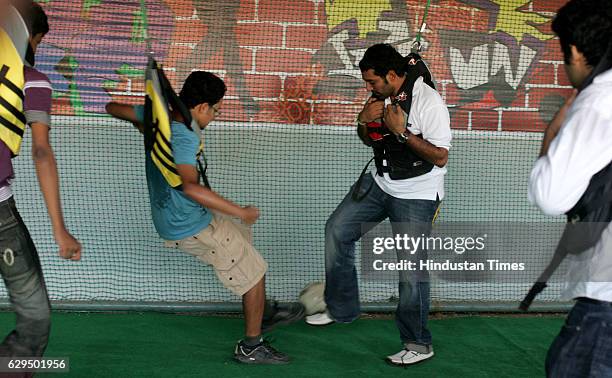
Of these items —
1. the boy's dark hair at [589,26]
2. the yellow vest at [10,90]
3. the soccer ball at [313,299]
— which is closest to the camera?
the boy's dark hair at [589,26]

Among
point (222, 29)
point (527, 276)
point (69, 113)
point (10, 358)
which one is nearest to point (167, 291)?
point (69, 113)

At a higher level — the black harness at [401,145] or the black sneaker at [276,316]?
the black harness at [401,145]

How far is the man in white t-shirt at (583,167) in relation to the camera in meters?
2.09

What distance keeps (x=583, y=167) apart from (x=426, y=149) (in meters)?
2.03

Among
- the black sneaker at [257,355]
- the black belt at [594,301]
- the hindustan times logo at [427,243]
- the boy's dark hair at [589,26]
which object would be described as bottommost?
the black sneaker at [257,355]

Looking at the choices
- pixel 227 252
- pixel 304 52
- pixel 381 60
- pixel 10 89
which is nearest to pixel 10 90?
pixel 10 89

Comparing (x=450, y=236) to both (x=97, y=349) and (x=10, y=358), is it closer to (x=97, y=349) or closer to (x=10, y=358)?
(x=97, y=349)

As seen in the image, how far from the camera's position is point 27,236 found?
3.20 metres

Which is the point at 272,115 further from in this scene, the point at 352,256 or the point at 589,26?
the point at 589,26

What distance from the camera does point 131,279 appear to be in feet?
18.1

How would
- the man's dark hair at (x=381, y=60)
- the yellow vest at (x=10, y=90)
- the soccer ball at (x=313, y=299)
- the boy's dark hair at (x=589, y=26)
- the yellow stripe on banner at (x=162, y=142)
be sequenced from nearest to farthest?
the boy's dark hair at (x=589, y=26), the yellow vest at (x=10, y=90), the yellow stripe on banner at (x=162, y=142), the man's dark hair at (x=381, y=60), the soccer ball at (x=313, y=299)

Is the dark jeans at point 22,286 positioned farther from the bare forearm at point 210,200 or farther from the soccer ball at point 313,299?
the soccer ball at point 313,299

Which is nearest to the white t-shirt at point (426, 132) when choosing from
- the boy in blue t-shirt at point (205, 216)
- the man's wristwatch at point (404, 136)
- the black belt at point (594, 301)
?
the man's wristwatch at point (404, 136)

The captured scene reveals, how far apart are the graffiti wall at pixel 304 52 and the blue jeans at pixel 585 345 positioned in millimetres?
3329
